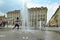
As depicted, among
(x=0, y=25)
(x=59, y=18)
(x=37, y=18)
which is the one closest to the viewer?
(x=0, y=25)

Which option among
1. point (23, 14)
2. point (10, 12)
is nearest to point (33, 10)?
point (10, 12)

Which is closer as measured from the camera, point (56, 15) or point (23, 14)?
point (23, 14)

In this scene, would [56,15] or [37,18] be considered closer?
[56,15]

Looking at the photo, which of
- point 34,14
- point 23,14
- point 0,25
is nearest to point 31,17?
point 34,14

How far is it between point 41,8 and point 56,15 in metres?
21.3

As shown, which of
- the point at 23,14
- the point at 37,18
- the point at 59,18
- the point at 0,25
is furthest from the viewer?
the point at 37,18

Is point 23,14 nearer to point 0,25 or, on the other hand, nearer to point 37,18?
point 0,25

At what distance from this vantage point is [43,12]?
10138cm

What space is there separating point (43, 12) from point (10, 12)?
15.1m

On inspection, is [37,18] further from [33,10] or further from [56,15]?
[56,15]

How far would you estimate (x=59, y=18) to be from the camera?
8156 centimetres

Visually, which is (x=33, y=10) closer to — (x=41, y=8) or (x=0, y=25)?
(x=41, y=8)

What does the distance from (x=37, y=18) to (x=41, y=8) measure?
7.21 m

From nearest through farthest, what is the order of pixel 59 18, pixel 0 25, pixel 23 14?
pixel 0 25 → pixel 23 14 → pixel 59 18
